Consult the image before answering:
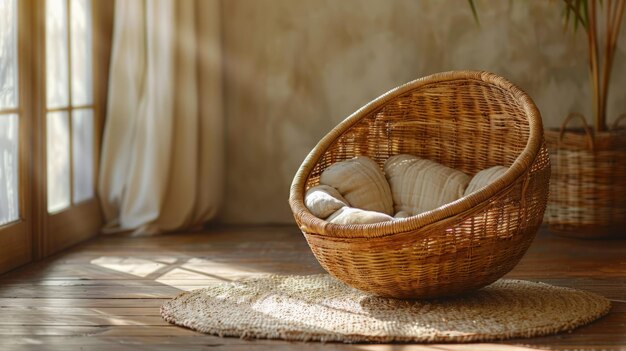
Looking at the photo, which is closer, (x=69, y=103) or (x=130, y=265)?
(x=130, y=265)

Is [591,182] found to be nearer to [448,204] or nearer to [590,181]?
[590,181]

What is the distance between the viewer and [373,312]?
8.66 ft

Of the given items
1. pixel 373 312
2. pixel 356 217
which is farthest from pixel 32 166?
pixel 373 312

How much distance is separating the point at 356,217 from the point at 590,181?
59.3 inches

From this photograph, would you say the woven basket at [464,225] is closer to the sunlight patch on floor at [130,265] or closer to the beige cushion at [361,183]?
the beige cushion at [361,183]

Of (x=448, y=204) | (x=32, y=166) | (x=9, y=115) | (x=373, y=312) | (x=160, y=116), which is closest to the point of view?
(x=448, y=204)

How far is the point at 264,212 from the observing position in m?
4.41

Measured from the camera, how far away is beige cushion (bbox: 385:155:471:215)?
3070 millimetres

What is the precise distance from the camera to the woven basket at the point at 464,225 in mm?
2541

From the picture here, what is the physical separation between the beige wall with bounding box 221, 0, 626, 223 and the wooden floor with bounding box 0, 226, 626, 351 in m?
0.36

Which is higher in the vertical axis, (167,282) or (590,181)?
(590,181)

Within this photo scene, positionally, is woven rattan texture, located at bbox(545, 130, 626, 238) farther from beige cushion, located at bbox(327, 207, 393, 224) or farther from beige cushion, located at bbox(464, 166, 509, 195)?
beige cushion, located at bbox(327, 207, 393, 224)

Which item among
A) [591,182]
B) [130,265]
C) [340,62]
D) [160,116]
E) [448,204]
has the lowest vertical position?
[130,265]

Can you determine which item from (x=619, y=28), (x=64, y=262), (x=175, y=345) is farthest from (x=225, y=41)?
(x=175, y=345)
